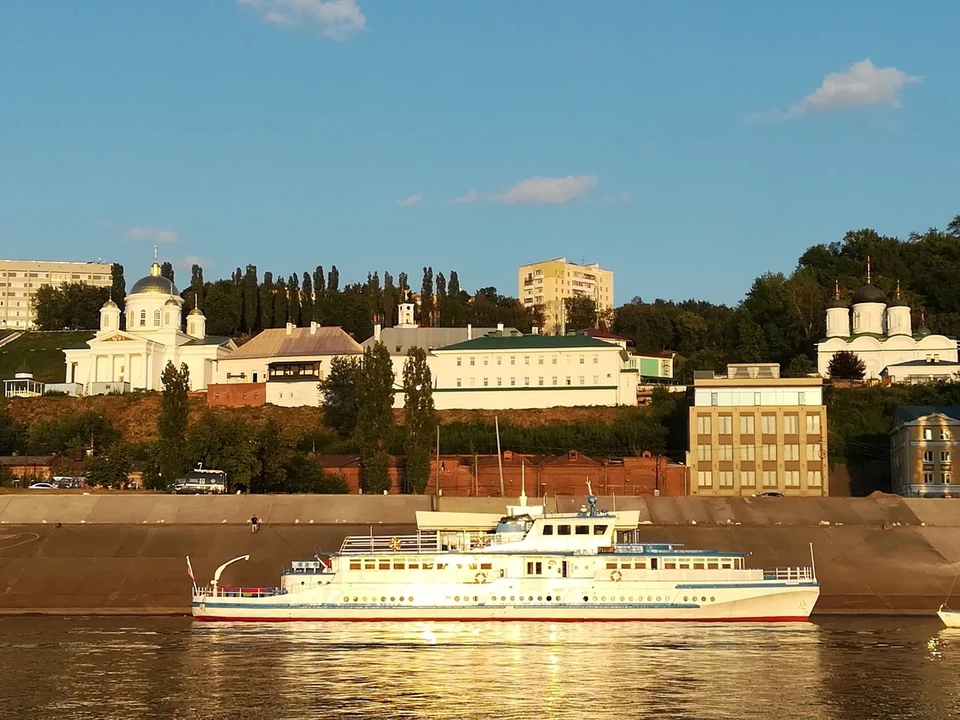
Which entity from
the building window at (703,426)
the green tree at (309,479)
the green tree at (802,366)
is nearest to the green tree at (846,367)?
the green tree at (802,366)

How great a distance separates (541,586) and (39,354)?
404 ft

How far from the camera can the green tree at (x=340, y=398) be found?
113188mm

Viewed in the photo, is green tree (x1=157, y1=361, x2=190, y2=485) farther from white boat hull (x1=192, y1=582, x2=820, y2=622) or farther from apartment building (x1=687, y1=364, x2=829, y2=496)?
apartment building (x1=687, y1=364, x2=829, y2=496)

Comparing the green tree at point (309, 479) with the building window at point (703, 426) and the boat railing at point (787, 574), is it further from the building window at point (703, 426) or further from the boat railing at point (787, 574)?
the boat railing at point (787, 574)

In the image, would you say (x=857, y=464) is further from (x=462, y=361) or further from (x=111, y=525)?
(x=111, y=525)

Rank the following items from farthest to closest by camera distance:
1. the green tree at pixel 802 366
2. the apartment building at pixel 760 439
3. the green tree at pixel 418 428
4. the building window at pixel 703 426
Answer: the green tree at pixel 802 366, the building window at pixel 703 426, the apartment building at pixel 760 439, the green tree at pixel 418 428

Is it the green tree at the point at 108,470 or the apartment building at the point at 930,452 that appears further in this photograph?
the green tree at the point at 108,470

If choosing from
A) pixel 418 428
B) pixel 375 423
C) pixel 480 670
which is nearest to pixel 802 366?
pixel 418 428

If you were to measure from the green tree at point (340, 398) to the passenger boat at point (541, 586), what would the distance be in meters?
56.5

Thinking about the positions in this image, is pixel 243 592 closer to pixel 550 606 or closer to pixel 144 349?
pixel 550 606

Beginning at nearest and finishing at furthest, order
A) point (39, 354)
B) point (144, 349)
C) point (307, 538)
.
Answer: point (307, 538) < point (144, 349) < point (39, 354)

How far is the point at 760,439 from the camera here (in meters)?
95.2

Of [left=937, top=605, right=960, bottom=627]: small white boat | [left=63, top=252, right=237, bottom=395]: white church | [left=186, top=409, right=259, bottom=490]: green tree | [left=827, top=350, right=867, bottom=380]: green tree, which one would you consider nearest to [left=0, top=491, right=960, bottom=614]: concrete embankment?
[left=937, top=605, right=960, bottom=627]: small white boat

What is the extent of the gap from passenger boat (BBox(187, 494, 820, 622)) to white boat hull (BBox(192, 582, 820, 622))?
42 millimetres
